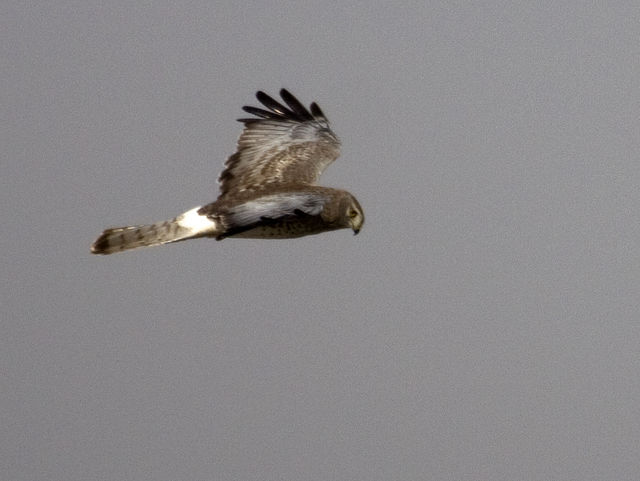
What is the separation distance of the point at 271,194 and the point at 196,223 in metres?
0.93

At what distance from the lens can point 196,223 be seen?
15.4 metres

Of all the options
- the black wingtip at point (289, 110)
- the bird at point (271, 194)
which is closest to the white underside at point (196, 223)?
the bird at point (271, 194)

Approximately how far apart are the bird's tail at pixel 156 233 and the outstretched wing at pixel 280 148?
40.0 inches

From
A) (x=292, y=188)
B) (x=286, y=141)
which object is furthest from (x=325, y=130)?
(x=292, y=188)

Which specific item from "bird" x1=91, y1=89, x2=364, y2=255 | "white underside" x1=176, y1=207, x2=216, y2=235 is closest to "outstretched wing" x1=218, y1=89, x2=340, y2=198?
"bird" x1=91, y1=89, x2=364, y2=255

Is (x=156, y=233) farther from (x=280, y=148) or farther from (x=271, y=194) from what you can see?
(x=280, y=148)

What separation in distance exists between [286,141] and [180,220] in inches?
107

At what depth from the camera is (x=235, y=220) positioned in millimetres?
14508

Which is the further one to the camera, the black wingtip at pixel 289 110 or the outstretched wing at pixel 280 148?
the black wingtip at pixel 289 110

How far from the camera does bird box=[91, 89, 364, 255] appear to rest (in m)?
14.8

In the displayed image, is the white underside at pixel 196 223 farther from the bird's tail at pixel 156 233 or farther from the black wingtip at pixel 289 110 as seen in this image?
the black wingtip at pixel 289 110

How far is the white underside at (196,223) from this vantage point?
15.2m

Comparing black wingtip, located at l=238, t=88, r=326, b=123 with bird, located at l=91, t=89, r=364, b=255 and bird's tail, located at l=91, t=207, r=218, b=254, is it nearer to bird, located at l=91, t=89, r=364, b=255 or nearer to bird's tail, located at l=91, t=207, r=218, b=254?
bird, located at l=91, t=89, r=364, b=255

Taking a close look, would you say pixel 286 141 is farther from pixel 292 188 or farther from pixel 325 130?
pixel 292 188
